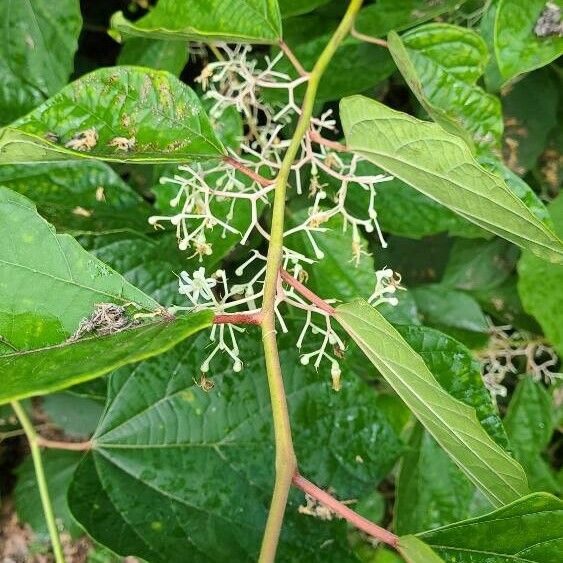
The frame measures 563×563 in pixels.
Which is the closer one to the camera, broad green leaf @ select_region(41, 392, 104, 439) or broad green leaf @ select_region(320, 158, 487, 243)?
broad green leaf @ select_region(320, 158, 487, 243)

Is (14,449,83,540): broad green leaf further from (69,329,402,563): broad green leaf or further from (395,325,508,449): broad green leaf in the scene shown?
(395,325,508,449): broad green leaf

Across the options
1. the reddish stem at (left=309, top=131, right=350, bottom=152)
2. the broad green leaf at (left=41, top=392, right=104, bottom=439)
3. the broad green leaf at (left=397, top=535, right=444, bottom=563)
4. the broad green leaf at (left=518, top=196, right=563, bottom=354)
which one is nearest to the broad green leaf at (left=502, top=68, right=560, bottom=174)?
the broad green leaf at (left=518, top=196, right=563, bottom=354)

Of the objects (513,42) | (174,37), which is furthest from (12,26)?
(513,42)

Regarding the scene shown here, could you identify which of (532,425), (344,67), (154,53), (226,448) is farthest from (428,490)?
(154,53)

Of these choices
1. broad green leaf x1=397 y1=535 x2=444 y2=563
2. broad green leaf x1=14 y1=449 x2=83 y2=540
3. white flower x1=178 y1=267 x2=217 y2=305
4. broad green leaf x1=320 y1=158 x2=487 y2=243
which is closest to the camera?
broad green leaf x1=397 y1=535 x2=444 y2=563

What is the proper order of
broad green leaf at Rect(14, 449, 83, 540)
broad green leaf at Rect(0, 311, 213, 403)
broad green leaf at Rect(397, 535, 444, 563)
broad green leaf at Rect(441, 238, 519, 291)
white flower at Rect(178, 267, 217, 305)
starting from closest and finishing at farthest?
broad green leaf at Rect(0, 311, 213, 403), broad green leaf at Rect(397, 535, 444, 563), white flower at Rect(178, 267, 217, 305), broad green leaf at Rect(441, 238, 519, 291), broad green leaf at Rect(14, 449, 83, 540)

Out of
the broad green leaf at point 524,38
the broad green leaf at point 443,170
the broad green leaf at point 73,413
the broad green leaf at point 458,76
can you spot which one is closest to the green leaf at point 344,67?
the broad green leaf at point 458,76

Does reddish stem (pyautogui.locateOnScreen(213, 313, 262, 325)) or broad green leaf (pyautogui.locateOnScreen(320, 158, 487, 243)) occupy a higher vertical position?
reddish stem (pyautogui.locateOnScreen(213, 313, 262, 325))

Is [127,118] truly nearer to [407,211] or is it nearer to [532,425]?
[407,211]

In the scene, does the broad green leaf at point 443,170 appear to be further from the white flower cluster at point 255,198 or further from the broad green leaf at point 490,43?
the broad green leaf at point 490,43
